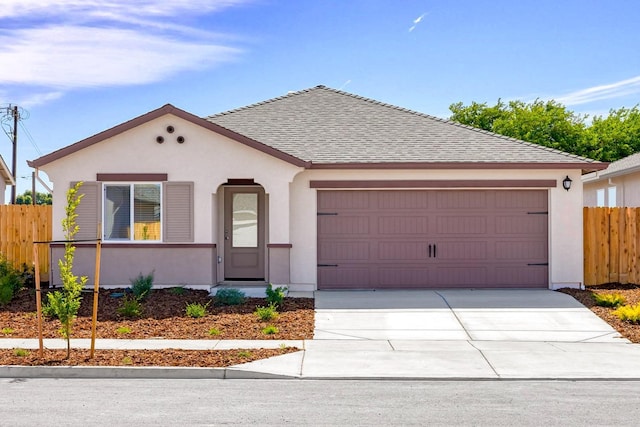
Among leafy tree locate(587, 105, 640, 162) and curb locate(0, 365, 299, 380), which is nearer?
curb locate(0, 365, 299, 380)

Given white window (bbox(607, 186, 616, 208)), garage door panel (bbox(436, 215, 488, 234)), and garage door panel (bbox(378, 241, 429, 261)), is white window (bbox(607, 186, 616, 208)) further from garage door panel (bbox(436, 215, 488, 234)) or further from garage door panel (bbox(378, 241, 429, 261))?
garage door panel (bbox(378, 241, 429, 261))

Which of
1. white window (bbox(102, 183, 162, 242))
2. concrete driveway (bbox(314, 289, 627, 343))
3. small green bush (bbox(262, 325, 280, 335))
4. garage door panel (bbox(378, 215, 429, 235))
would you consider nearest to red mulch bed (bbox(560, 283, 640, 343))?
concrete driveway (bbox(314, 289, 627, 343))

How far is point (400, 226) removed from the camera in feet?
55.0

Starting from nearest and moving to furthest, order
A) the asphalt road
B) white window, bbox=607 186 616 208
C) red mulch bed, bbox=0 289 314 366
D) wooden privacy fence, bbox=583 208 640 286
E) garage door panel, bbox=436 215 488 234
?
the asphalt road
red mulch bed, bbox=0 289 314 366
garage door panel, bbox=436 215 488 234
wooden privacy fence, bbox=583 208 640 286
white window, bbox=607 186 616 208

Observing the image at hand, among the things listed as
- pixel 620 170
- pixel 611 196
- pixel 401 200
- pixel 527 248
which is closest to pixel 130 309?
pixel 401 200

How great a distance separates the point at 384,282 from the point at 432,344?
17.4ft

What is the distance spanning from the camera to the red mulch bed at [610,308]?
1257cm

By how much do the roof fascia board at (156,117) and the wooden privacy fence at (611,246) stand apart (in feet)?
23.4

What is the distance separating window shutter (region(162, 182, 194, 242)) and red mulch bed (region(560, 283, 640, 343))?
836 centimetres

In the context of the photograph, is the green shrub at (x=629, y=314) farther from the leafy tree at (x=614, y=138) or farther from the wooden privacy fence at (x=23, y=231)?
the leafy tree at (x=614, y=138)

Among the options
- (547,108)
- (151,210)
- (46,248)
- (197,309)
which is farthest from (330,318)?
(547,108)

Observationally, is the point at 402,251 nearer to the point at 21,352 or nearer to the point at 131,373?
the point at 131,373

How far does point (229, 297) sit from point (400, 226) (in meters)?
4.44

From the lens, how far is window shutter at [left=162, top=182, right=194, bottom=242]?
53.0 feet
